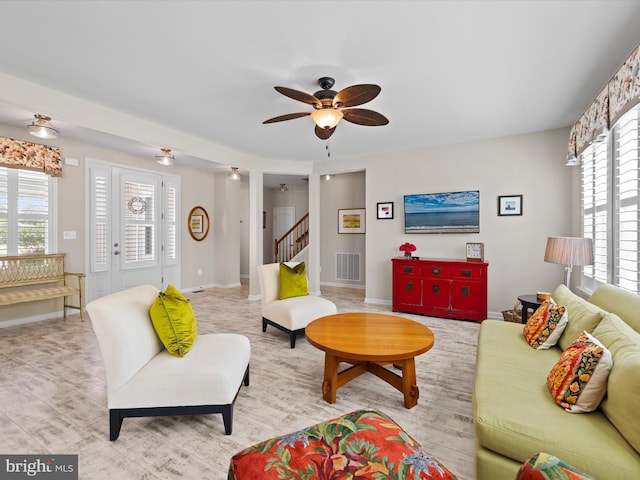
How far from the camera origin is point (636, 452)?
117cm

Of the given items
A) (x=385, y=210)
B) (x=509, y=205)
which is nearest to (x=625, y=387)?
(x=509, y=205)

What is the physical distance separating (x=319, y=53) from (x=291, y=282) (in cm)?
253

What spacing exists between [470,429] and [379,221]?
13.0ft

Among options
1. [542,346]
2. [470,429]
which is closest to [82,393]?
[470,429]

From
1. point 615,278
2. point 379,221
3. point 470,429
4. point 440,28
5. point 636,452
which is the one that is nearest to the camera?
point 636,452

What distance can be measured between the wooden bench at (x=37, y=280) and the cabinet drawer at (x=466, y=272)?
5416 mm

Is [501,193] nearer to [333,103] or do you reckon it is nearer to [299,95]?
[333,103]

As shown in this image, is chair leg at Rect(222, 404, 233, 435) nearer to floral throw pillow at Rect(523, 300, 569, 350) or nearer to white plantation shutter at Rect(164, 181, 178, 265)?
floral throw pillow at Rect(523, 300, 569, 350)

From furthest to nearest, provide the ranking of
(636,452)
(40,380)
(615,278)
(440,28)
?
(615,278), (40,380), (440,28), (636,452)

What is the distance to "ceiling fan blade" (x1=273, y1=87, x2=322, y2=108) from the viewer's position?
2566mm

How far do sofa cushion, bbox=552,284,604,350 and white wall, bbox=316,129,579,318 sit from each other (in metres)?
2.24

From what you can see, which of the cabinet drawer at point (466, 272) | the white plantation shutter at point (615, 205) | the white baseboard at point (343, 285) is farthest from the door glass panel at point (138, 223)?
the white plantation shutter at point (615, 205)

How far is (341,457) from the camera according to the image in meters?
1.20

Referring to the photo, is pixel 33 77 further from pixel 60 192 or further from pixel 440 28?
pixel 440 28
